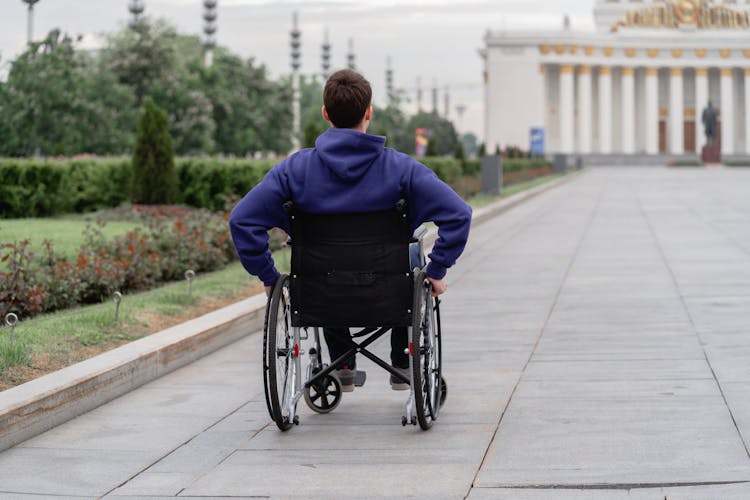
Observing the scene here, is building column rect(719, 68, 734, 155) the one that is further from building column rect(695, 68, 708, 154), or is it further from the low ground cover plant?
the low ground cover plant

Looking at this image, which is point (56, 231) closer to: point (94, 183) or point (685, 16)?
point (94, 183)

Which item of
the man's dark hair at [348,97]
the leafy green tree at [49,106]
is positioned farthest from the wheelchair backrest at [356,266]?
the leafy green tree at [49,106]

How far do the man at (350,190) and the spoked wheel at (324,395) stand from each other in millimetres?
905

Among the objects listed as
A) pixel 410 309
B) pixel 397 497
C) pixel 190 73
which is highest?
pixel 190 73

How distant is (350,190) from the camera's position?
20.6 ft

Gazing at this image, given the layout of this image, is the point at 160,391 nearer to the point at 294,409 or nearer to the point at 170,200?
the point at 294,409

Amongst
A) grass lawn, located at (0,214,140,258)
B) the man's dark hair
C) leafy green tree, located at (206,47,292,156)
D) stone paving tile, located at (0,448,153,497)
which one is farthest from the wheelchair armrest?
leafy green tree, located at (206,47,292,156)

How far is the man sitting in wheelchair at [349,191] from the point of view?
20.5 ft

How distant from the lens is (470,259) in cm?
1802

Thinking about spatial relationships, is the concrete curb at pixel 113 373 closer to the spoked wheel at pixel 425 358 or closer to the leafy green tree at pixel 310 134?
the spoked wheel at pixel 425 358

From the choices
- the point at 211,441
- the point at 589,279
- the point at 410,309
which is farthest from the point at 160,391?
the point at 589,279

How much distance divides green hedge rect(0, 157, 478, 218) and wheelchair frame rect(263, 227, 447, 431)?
58.5 ft

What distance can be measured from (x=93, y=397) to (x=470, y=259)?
11.0 metres

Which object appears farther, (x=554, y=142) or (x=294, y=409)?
(x=554, y=142)
